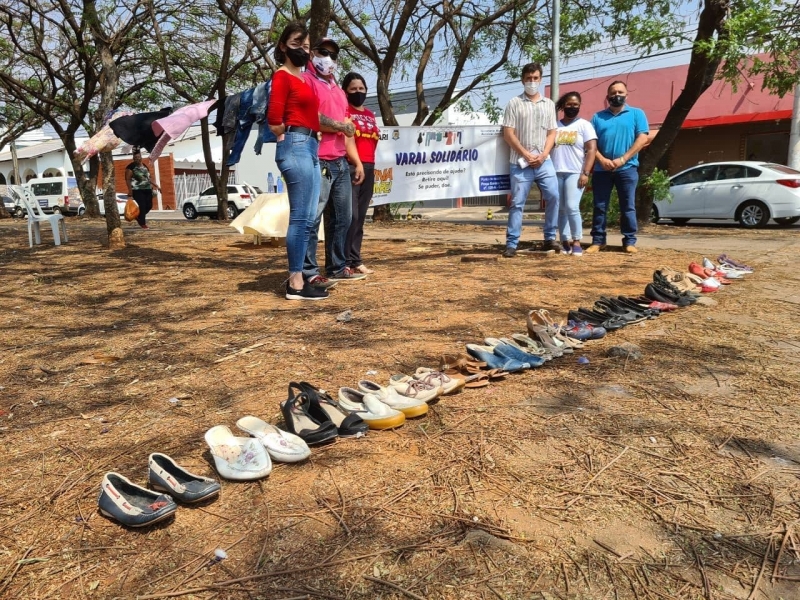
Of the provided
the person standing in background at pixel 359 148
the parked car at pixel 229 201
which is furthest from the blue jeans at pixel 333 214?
the parked car at pixel 229 201

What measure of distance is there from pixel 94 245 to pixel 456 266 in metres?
6.16

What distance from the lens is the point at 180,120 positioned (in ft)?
19.1

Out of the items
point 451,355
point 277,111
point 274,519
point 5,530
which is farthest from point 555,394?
point 277,111

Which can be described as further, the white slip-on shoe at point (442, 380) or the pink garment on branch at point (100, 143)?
the pink garment on branch at point (100, 143)

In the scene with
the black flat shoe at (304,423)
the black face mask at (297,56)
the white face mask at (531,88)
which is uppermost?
the white face mask at (531,88)

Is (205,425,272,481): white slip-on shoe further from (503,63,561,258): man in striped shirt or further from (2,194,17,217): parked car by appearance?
(2,194,17,217): parked car

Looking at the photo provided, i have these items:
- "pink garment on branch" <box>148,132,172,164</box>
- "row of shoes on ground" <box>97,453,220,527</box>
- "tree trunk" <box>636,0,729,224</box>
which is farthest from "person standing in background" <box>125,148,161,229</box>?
"row of shoes on ground" <box>97,453,220,527</box>

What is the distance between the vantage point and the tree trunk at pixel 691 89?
870 centimetres

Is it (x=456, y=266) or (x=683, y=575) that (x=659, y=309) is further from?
(x=683, y=575)

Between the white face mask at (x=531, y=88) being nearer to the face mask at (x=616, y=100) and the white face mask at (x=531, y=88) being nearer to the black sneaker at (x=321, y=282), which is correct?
the face mask at (x=616, y=100)

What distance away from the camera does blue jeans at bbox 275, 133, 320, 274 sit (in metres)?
4.26

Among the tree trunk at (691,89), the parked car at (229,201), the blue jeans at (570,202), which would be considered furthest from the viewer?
the parked car at (229,201)

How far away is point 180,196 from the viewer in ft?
125

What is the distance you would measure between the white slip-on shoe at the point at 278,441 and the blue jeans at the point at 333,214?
268 centimetres
